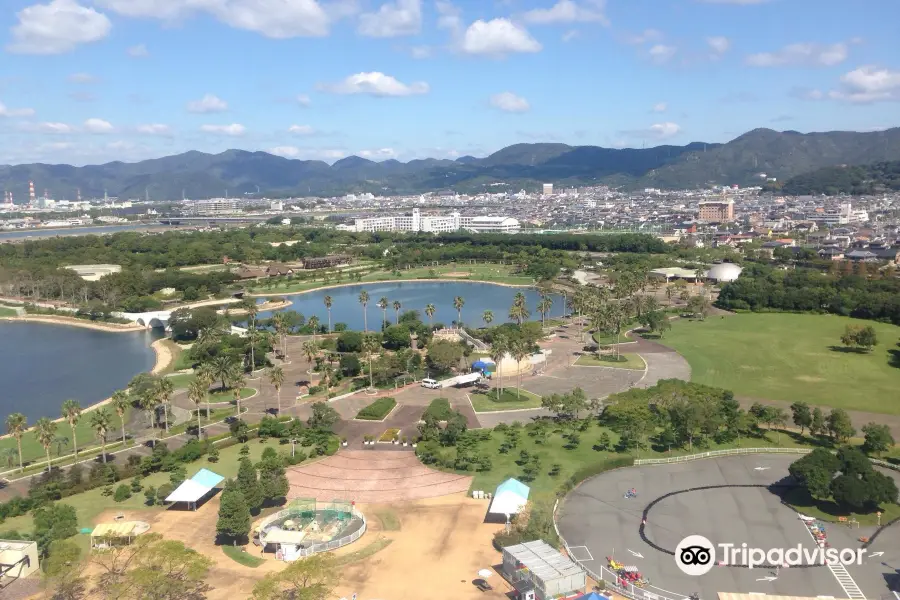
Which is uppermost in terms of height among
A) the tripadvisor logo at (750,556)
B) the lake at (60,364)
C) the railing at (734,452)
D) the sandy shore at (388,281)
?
the sandy shore at (388,281)

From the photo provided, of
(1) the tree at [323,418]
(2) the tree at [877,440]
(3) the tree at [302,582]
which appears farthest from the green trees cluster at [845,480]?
(1) the tree at [323,418]

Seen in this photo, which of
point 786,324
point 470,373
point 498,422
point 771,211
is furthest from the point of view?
point 771,211

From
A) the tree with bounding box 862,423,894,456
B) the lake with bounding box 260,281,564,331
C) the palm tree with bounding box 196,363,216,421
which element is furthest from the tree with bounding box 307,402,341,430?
the lake with bounding box 260,281,564,331

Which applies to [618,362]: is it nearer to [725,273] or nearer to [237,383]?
[237,383]

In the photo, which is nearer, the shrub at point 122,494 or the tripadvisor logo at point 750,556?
the tripadvisor logo at point 750,556

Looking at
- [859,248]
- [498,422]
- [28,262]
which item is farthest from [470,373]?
[859,248]

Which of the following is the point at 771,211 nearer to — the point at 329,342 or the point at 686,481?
the point at 329,342

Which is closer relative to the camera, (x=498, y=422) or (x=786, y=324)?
(x=498, y=422)

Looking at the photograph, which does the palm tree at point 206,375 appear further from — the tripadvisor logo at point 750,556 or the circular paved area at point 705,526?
the tripadvisor logo at point 750,556

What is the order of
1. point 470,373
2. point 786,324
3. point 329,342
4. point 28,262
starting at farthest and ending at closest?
point 28,262 < point 786,324 < point 329,342 < point 470,373
